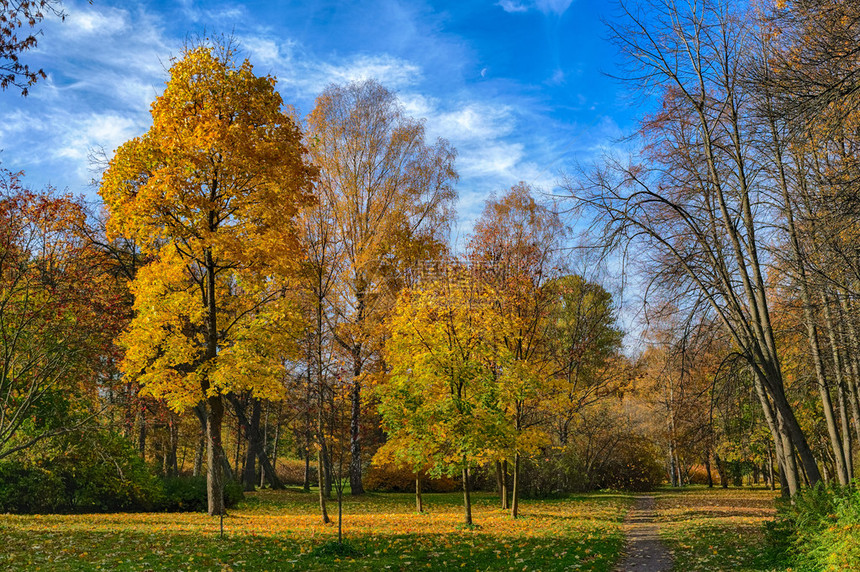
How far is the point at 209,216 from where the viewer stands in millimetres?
14297

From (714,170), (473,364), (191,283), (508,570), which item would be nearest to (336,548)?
(508,570)

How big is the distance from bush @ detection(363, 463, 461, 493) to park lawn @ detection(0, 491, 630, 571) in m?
13.0

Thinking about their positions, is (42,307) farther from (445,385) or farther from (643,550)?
(643,550)

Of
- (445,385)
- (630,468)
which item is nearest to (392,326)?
(445,385)

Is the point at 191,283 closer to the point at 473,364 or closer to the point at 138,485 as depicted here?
the point at 138,485

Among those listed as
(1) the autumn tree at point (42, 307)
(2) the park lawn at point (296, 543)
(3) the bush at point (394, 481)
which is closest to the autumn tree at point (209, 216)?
(1) the autumn tree at point (42, 307)

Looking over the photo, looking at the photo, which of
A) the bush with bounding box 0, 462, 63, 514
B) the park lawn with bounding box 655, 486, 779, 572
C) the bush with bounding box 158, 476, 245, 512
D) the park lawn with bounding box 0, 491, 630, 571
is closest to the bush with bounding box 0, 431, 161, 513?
the bush with bounding box 0, 462, 63, 514

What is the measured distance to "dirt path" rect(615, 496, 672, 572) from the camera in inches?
334

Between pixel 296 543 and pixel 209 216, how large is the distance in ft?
28.3

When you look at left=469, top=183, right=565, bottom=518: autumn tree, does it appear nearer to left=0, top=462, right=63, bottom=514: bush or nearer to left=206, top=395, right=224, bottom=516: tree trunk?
left=206, top=395, right=224, bottom=516: tree trunk

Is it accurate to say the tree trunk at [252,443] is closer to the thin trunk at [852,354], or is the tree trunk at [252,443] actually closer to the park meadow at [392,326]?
the park meadow at [392,326]

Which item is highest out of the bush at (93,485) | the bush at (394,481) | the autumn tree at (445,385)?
the autumn tree at (445,385)

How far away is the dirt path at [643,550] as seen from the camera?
849 centimetres

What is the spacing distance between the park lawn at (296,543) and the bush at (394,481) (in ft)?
42.6
